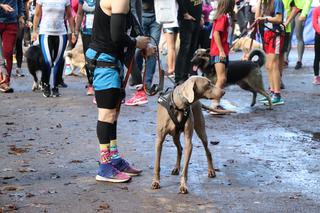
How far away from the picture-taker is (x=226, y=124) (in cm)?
826

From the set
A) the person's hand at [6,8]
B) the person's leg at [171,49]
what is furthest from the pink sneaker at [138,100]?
the person's hand at [6,8]

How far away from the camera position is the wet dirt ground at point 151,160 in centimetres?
492

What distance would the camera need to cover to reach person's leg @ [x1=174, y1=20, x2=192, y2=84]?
9773 millimetres

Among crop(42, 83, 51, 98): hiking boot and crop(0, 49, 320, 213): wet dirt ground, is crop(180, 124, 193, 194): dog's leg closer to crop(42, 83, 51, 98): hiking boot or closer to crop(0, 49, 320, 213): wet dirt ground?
crop(0, 49, 320, 213): wet dirt ground

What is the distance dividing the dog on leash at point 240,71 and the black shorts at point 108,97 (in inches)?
151

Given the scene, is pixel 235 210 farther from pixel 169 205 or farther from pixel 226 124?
pixel 226 124

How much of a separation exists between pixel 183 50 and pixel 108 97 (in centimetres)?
467

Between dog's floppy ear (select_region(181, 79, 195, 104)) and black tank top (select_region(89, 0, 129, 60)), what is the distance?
716 millimetres

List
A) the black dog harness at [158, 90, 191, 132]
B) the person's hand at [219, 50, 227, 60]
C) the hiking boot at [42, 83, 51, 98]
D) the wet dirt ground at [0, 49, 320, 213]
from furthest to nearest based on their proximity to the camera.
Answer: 1. the hiking boot at [42, 83, 51, 98]
2. the person's hand at [219, 50, 227, 60]
3. the black dog harness at [158, 90, 191, 132]
4. the wet dirt ground at [0, 49, 320, 213]

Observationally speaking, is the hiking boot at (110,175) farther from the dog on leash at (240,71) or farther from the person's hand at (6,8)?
the person's hand at (6,8)

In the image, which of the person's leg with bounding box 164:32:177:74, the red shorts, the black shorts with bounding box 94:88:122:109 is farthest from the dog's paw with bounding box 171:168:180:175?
the person's leg with bounding box 164:32:177:74

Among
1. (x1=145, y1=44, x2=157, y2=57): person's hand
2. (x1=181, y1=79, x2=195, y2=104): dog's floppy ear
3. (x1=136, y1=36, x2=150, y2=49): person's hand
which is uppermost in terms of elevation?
(x1=136, y1=36, x2=150, y2=49): person's hand

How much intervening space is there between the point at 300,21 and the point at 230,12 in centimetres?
606

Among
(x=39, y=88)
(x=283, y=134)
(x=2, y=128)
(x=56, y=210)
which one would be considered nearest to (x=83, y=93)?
(x=39, y=88)
